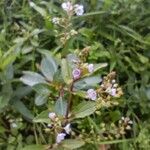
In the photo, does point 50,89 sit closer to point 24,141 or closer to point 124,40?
point 24,141

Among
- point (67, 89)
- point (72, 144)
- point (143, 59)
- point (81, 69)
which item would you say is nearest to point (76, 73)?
point (81, 69)

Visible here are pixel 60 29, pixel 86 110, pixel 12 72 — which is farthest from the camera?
pixel 60 29

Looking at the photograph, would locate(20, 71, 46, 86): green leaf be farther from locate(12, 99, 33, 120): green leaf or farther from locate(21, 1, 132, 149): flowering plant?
locate(12, 99, 33, 120): green leaf

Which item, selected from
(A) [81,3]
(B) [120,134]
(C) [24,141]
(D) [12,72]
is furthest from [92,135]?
(A) [81,3]

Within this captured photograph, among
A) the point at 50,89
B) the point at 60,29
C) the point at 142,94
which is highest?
the point at 60,29

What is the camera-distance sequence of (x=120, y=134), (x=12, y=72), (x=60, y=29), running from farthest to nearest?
(x=60, y=29)
(x=120, y=134)
(x=12, y=72)

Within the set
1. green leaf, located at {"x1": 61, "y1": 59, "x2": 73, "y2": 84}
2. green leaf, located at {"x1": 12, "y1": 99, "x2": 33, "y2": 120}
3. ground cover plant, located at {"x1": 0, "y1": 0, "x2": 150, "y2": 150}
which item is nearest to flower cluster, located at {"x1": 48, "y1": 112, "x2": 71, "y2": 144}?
ground cover plant, located at {"x1": 0, "y1": 0, "x2": 150, "y2": 150}

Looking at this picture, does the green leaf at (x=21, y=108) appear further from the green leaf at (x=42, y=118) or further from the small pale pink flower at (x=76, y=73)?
the small pale pink flower at (x=76, y=73)

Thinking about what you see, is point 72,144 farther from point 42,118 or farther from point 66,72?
point 66,72
